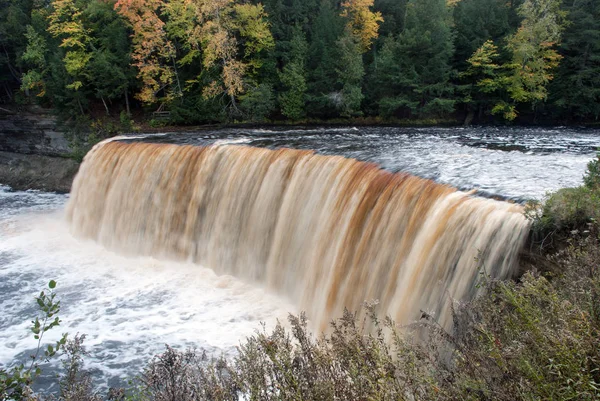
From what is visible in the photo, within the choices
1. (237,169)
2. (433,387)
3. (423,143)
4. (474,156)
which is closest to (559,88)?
(423,143)

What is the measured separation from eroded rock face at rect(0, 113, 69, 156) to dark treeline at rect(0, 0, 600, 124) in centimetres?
152

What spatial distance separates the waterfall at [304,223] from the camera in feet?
24.1

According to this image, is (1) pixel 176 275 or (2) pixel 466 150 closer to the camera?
(1) pixel 176 275

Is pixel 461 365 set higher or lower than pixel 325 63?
lower

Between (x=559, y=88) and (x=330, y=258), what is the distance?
2043 centimetres

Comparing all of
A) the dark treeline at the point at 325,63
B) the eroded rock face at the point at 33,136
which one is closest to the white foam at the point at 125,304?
the eroded rock face at the point at 33,136

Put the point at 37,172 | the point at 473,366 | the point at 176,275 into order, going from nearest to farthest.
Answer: the point at 473,366
the point at 176,275
the point at 37,172

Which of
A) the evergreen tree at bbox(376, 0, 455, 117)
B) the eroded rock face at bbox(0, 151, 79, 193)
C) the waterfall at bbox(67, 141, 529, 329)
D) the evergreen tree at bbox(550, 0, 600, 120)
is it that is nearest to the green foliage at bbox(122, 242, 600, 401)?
the waterfall at bbox(67, 141, 529, 329)

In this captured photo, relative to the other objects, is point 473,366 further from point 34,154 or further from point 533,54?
point 34,154

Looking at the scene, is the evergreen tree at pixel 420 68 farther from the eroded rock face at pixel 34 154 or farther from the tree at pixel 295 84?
the eroded rock face at pixel 34 154

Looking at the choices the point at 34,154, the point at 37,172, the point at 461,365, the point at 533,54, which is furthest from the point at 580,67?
the point at 34,154

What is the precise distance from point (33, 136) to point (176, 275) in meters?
18.6

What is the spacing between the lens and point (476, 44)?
83.2 feet

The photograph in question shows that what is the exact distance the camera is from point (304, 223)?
444 inches
